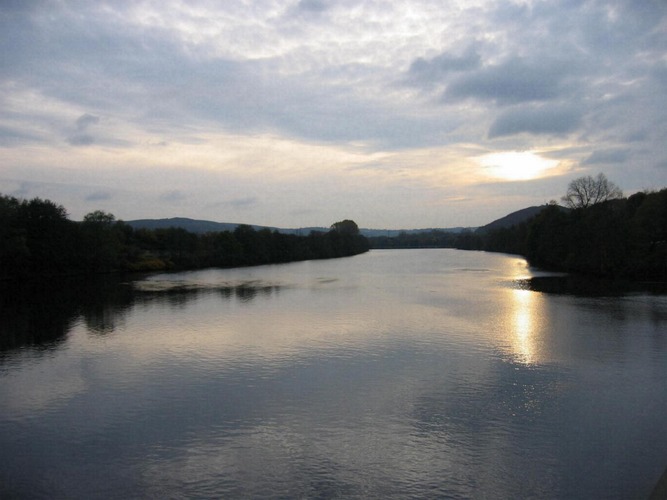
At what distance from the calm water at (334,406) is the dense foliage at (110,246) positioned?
24.8 metres

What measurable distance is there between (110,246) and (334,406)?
52.0m

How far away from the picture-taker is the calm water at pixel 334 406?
8438 mm

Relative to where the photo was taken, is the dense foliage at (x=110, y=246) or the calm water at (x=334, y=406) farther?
the dense foliage at (x=110, y=246)

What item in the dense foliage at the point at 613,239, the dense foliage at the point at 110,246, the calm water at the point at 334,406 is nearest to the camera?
the calm water at the point at 334,406

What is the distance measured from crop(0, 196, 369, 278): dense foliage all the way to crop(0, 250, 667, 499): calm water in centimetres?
2484

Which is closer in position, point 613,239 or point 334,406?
point 334,406

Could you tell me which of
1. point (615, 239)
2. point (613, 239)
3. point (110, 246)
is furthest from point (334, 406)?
point (110, 246)

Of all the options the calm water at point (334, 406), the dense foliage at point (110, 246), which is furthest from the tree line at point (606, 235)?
the dense foliage at point (110, 246)

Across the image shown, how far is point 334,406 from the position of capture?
11867 millimetres

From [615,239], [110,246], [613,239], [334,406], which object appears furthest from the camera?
[110,246]

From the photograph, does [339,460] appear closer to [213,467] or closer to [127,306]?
[213,467]

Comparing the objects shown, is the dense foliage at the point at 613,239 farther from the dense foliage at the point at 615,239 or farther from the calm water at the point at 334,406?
the calm water at the point at 334,406

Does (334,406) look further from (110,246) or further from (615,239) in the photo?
(110,246)

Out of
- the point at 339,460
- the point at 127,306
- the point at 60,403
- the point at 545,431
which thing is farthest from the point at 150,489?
the point at 127,306
